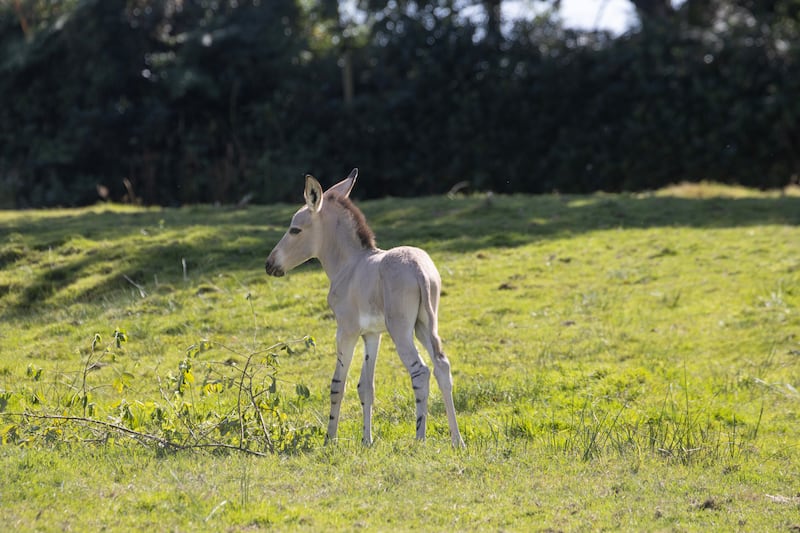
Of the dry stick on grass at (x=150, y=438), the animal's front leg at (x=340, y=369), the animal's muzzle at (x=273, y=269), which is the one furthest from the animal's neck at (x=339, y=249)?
the dry stick on grass at (x=150, y=438)

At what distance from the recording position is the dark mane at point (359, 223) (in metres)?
9.28

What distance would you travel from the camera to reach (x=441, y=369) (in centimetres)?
825

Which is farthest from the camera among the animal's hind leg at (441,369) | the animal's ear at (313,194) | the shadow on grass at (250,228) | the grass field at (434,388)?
the shadow on grass at (250,228)

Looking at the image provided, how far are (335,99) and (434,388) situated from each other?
26606 mm

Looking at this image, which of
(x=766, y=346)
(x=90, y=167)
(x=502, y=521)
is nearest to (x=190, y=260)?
(x=766, y=346)

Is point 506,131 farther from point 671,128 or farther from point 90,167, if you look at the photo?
point 90,167

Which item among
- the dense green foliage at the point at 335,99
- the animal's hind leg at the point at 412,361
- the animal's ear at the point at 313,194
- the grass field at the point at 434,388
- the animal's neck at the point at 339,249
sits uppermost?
the dense green foliage at the point at 335,99

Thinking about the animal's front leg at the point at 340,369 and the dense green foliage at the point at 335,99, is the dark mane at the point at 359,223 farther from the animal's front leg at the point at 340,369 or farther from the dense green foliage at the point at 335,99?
the dense green foliage at the point at 335,99

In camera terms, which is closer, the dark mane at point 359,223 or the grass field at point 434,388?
the grass field at point 434,388

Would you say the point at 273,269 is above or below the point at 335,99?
below

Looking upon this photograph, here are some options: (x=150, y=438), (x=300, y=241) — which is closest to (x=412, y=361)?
(x=300, y=241)

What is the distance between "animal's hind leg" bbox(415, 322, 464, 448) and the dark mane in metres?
1.06

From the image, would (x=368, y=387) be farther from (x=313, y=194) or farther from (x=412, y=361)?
(x=313, y=194)

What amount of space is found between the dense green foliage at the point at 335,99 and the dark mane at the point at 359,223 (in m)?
24.0
